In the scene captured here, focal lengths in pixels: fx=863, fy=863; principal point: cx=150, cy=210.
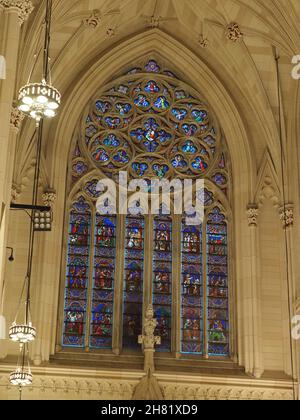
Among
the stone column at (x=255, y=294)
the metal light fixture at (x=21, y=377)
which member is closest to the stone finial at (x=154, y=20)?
the stone column at (x=255, y=294)

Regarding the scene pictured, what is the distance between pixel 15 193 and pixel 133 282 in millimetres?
4073

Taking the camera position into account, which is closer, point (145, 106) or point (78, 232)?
point (78, 232)

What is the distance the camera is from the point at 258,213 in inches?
976

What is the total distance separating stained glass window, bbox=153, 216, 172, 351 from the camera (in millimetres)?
23641

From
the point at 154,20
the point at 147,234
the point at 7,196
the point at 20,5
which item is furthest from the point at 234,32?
the point at 7,196

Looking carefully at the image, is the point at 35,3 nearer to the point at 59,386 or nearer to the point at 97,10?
the point at 97,10

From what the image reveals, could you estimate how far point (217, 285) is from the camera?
24328mm

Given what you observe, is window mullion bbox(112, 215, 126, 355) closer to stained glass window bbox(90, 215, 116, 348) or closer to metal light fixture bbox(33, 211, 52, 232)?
stained glass window bbox(90, 215, 116, 348)

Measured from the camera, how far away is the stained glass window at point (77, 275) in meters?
23.2

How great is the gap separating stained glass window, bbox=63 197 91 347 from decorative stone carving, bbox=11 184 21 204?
72.3 inches

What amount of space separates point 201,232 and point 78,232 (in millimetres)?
3567
